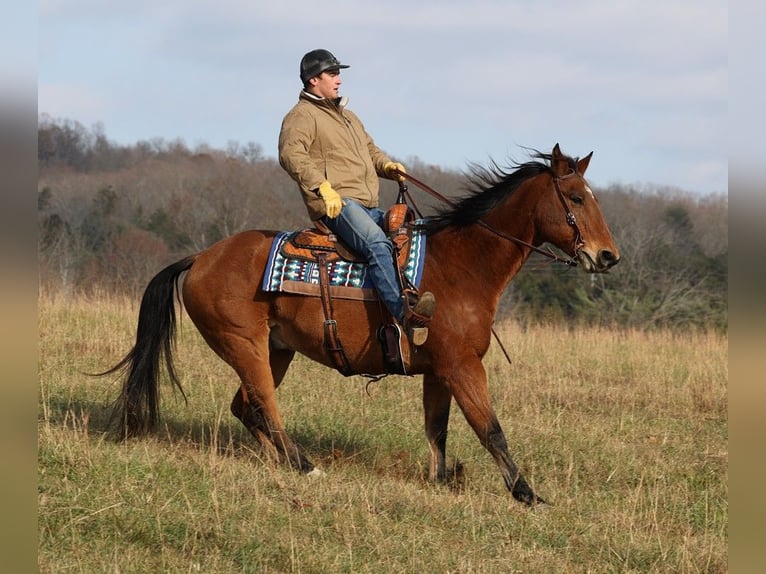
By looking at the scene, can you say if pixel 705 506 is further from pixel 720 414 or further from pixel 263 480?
pixel 720 414

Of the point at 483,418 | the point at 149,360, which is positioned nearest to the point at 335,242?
the point at 483,418

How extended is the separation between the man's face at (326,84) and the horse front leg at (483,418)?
7.18 feet

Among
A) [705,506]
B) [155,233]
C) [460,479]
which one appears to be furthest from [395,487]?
[155,233]

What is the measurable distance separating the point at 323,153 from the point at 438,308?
141cm

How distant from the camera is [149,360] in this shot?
24.9 ft

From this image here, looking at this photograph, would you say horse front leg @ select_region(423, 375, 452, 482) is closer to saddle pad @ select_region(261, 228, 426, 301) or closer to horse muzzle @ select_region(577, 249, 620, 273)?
saddle pad @ select_region(261, 228, 426, 301)

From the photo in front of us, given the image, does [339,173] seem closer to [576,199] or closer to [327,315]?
[327,315]

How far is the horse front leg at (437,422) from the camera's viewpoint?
711 cm

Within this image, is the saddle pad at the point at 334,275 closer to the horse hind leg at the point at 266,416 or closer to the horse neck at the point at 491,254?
the horse neck at the point at 491,254

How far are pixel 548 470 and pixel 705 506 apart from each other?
1.32 metres

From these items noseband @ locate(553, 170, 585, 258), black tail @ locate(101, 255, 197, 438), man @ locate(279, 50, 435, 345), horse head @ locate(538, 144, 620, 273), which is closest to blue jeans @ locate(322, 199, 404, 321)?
man @ locate(279, 50, 435, 345)

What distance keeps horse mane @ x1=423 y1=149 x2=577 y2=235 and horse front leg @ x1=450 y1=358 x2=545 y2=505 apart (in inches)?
43.0

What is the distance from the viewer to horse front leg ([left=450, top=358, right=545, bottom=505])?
6449 millimetres

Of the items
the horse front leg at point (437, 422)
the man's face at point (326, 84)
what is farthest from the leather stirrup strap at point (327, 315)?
the man's face at point (326, 84)
